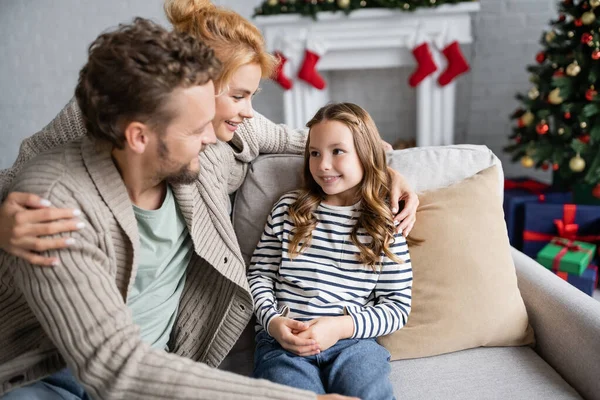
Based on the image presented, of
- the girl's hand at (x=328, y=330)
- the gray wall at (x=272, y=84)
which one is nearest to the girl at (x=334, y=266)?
the girl's hand at (x=328, y=330)

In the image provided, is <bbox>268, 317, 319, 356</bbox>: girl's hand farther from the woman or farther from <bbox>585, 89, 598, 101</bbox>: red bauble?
<bbox>585, 89, 598, 101</bbox>: red bauble

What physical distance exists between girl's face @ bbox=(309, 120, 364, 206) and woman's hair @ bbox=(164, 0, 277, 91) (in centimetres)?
25

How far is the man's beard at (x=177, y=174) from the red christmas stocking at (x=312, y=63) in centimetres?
256

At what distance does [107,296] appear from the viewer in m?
1.03

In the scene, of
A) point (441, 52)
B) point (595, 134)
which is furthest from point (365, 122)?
point (441, 52)

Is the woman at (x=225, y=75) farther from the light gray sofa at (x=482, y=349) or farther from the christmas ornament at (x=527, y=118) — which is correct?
the christmas ornament at (x=527, y=118)

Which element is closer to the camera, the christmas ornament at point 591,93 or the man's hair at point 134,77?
the man's hair at point 134,77

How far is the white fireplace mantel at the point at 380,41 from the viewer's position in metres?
3.48

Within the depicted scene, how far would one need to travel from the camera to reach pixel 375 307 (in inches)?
55.1

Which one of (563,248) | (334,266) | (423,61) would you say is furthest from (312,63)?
(334,266)

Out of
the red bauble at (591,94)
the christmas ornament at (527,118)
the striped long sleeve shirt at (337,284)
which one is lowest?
the striped long sleeve shirt at (337,284)

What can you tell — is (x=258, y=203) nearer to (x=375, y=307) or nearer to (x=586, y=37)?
(x=375, y=307)

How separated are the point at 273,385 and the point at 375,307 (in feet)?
1.45

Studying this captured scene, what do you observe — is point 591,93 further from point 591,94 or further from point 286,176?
point 286,176
